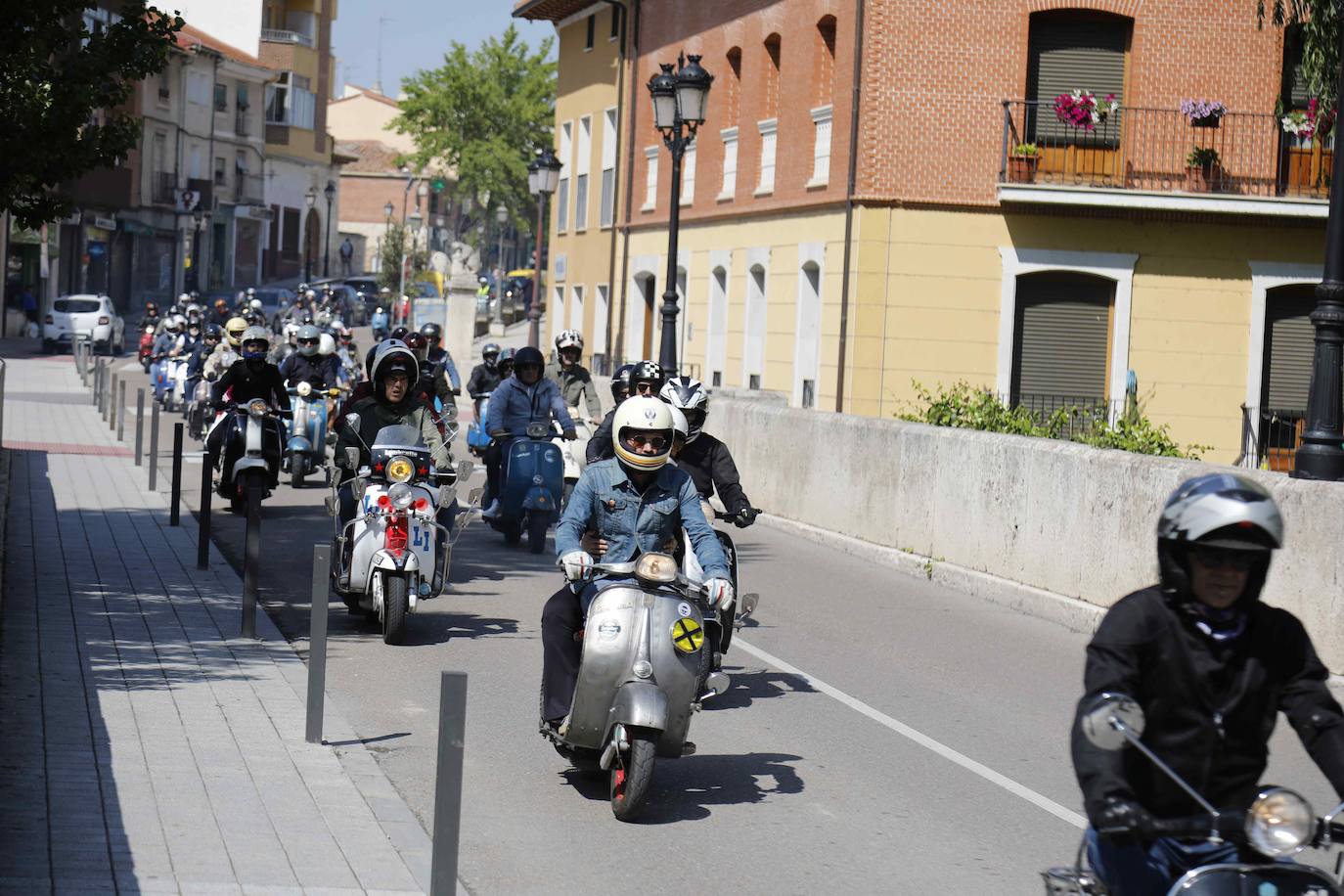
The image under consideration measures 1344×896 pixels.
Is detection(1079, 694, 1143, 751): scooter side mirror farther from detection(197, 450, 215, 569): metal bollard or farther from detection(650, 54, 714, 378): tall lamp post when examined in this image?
detection(650, 54, 714, 378): tall lamp post

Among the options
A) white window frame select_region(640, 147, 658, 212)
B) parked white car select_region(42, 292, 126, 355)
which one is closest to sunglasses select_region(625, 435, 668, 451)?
white window frame select_region(640, 147, 658, 212)

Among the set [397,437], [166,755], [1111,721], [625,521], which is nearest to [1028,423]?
[397,437]

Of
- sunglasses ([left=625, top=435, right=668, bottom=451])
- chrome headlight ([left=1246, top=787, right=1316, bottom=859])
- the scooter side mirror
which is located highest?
sunglasses ([left=625, top=435, right=668, bottom=451])

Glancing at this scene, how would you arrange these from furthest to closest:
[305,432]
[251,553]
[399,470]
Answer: [305,432] < [399,470] < [251,553]

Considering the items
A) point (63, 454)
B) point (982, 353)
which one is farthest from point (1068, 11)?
point (63, 454)

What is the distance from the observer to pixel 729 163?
35688mm

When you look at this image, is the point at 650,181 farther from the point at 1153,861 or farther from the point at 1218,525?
the point at 1153,861

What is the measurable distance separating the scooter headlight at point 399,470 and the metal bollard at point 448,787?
6.70 meters

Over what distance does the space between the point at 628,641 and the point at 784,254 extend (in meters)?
25.5

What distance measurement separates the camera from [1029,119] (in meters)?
29.3

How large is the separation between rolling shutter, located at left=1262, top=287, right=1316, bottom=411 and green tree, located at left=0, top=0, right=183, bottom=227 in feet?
69.3

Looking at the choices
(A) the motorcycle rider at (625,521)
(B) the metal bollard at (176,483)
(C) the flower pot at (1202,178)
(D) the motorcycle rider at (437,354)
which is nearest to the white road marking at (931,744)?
(A) the motorcycle rider at (625,521)

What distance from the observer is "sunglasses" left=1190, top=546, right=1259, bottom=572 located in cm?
407

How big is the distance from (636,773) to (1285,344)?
83.0 ft
